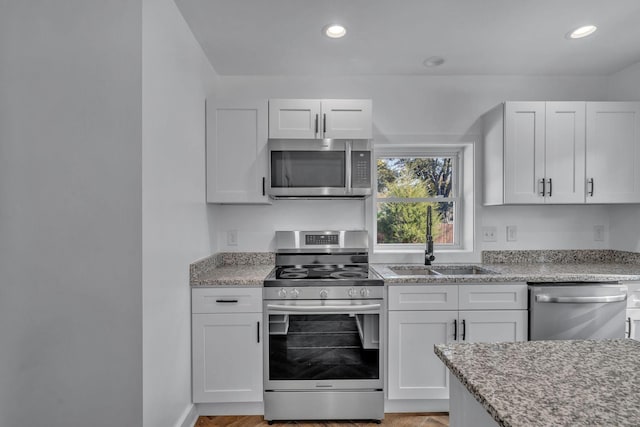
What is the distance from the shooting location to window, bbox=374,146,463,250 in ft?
9.51

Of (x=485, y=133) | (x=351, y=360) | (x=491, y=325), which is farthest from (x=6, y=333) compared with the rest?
(x=485, y=133)

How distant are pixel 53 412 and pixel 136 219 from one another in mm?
912

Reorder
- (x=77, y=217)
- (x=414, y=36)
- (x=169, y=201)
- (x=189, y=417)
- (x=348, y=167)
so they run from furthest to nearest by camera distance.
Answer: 1. (x=348, y=167)
2. (x=414, y=36)
3. (x=189, y=417)
4. (x=169, y=201)
5. (x=77, y=217)

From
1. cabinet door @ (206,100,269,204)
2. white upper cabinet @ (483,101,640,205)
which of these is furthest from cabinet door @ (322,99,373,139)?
white upper cabinet @ (483,101,640,205)

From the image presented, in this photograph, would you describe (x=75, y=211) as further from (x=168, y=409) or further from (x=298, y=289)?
(x=298, y=289)

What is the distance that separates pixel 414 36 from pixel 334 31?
1.71 ft

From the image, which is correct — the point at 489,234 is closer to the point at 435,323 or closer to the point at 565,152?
the point at 565,152

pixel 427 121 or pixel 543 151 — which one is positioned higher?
pixel 427 121

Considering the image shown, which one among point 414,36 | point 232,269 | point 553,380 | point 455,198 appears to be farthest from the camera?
point 455,198

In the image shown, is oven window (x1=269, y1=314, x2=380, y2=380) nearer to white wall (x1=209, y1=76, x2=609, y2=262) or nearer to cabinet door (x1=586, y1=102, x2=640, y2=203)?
white wall (x1=209, y1=76, x2=609, y2=262)

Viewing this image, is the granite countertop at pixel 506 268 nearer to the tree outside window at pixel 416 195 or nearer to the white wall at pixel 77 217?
the tree outside window at pixel 416 195

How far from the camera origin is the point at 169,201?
5.67 ft

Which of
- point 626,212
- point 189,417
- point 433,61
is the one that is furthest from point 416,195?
point 189,417

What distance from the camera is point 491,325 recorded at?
7.06 feet
